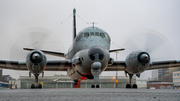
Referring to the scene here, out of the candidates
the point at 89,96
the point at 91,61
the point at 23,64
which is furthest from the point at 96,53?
the point at 89,96

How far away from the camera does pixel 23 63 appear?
1677cm

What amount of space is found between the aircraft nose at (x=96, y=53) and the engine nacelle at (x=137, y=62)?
2.93 metres

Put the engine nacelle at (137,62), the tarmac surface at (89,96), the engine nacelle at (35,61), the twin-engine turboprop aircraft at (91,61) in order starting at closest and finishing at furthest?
1. the tarmac surface at (89,96)
2. the twin-engine turboprop aircraft at (91,61)
3. the engine nacelle at (35,61)
4. the engine nacelle at (137,62)

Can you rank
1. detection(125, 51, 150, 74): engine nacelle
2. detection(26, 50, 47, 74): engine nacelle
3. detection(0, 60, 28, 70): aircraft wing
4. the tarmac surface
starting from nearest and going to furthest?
the tarmac surface
detection(26, 50, 47, 74): engine nacelle
detection(125, 51, 150, 74): engine nacelle
detection(0, 60, 28, 70): aircraft wing

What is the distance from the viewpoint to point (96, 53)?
1364cm

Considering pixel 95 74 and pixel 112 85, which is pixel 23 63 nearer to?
pixel 95 74

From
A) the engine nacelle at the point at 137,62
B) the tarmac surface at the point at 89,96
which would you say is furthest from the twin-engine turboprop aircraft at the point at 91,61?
the tarmac surface at the point at 89,96

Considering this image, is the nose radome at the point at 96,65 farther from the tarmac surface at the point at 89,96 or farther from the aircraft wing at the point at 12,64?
the tarmac surface at the point at 89,96

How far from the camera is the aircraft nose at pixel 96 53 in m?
13.6

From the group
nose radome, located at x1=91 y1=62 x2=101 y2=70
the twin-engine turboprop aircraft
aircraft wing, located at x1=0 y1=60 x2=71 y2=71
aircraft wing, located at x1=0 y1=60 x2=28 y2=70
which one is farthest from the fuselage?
aircraft wing, located at x1=0 y1=60 x2=28 y2=70

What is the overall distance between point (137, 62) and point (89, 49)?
3.49m

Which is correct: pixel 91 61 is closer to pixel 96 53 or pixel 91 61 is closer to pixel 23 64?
pixel 96 53

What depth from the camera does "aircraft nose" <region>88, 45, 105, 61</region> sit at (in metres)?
13.6

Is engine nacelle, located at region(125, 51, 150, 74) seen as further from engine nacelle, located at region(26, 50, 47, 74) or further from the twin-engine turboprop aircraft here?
engine nacelle, located at region(26, 50, 47, 74)
